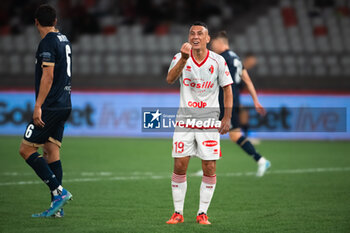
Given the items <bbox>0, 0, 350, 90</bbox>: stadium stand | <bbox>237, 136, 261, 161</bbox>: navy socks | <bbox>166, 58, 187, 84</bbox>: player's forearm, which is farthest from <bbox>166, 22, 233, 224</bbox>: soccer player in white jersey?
<bbox>0, 0, 350, 90</bbox>: stadium stand

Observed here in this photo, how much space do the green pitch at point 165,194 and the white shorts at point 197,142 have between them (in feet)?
2.36

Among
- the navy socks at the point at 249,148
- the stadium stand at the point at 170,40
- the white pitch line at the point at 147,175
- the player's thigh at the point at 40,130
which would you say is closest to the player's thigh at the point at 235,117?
the navy socks at the point at 249,148

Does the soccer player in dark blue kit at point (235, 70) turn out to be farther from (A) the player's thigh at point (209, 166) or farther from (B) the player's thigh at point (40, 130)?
(B) the player's thigh at point (40, 130)

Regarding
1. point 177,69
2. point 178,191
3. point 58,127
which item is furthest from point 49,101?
point 178,191

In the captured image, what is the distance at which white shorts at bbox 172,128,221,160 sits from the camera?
632 cm

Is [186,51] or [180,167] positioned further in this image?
[180,167]

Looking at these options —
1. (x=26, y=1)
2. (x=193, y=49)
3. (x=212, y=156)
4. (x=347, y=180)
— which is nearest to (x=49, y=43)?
(x=193, y=49)

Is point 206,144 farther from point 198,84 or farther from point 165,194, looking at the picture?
point 165,194

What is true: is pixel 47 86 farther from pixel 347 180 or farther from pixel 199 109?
pixel 347 180

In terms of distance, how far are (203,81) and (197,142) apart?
629 mm

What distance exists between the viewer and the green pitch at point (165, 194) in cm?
626

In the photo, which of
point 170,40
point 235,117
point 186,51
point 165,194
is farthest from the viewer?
point 170,40

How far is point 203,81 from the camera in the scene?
20.7 ft

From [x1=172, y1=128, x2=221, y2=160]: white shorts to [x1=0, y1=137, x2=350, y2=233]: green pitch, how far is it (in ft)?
2.36
